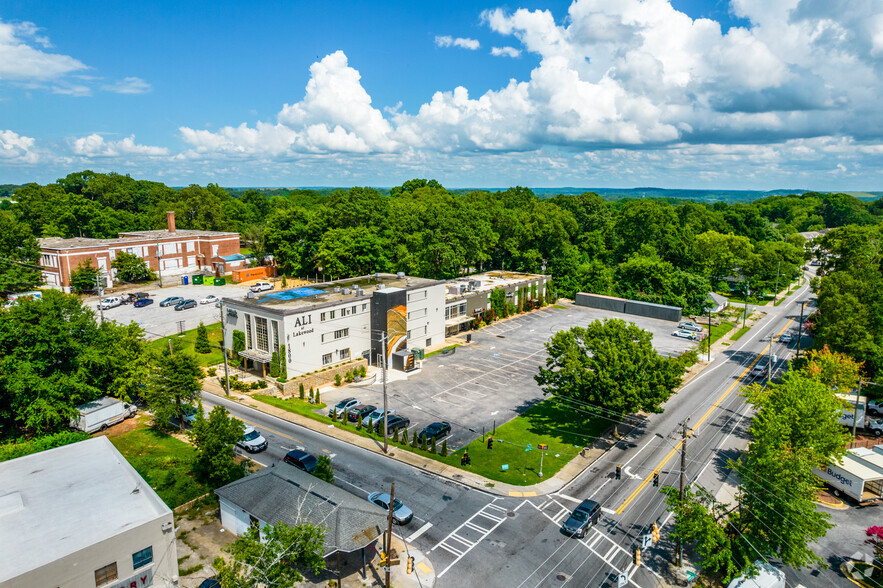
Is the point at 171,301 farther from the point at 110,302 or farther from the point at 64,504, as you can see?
the point at 64,504

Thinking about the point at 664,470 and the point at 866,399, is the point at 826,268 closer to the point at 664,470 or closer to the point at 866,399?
the point at 866,399

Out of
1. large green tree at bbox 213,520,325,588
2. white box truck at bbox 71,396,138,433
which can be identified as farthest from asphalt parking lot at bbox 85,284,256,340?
large green tree at bbox 213,520,325,588

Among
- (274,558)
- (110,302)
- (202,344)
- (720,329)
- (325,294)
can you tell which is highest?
(325,294)

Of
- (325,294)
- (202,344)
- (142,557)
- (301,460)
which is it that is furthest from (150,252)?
(142,557)

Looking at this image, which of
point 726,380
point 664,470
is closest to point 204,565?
point 664,470

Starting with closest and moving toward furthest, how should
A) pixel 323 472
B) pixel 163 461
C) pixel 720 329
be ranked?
pixel 323 472, pixel 163 461, pixel 720 329

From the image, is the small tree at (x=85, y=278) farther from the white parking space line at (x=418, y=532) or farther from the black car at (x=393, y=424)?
the white parking space line at (x=418, y=532)

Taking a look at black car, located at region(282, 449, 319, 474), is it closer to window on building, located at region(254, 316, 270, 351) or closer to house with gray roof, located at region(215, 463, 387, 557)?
house with gray roof, located at region(215, 463, 387, 557)
